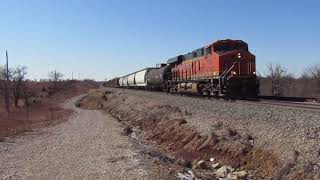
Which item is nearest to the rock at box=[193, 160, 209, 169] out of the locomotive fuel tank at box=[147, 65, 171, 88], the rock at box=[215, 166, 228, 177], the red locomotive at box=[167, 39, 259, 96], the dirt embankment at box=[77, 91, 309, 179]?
the dirt embankment at box=[77, 91, 309, 179]

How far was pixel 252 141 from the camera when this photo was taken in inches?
631

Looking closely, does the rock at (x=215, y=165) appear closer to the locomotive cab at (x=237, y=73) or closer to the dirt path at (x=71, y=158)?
the dirt path at (x=71, y=158)

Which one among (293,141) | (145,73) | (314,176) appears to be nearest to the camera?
(314,176)

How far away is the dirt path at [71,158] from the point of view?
1617 centimetres

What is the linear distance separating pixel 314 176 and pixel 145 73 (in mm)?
59425

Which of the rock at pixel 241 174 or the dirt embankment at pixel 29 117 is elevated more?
the rock at pixel 241 174

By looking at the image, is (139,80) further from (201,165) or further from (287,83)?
Answer: (201,165)

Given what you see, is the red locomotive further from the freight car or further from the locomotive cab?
the freight car

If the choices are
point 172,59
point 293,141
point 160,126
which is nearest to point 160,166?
point 293,141

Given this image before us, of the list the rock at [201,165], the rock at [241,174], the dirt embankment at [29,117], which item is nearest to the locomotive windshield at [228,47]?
the dirt embankment at [29,117]

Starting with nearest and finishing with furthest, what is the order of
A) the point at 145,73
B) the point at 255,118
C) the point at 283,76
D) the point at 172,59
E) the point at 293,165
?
the point at 293,165
the point at 255,118
the point at 172,59
the point at 145,73
the point at 283,76

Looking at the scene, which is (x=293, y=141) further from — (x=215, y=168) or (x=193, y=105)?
(x=193, y=105)

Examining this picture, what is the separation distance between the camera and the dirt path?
16172 mm

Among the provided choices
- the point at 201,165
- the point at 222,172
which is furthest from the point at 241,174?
the point at 201,165
